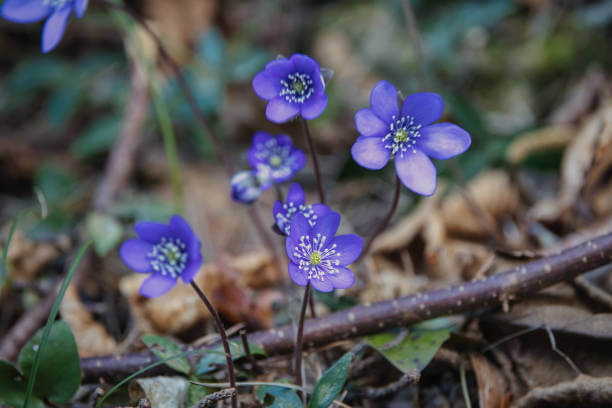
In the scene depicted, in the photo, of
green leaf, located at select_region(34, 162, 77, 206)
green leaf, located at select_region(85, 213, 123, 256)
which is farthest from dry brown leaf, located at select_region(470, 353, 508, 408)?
green leaf, located at select_region(34, 162, 77, 206)

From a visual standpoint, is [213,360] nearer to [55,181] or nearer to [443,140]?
[443,140]

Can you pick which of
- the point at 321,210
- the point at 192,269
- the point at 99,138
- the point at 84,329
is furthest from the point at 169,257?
the point at 99,138

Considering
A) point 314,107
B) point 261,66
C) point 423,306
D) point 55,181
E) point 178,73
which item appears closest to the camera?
point 314,107

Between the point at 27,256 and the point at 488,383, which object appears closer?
the point at 488,383

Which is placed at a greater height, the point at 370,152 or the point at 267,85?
the point at 267,85

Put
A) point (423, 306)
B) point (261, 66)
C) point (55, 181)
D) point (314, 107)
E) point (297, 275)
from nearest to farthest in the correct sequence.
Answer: point (297, 275)
point (314, 107)
point (423, 306)
point (55, 181)
point (261, 66)

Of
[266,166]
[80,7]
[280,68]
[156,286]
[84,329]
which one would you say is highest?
[80,7]
